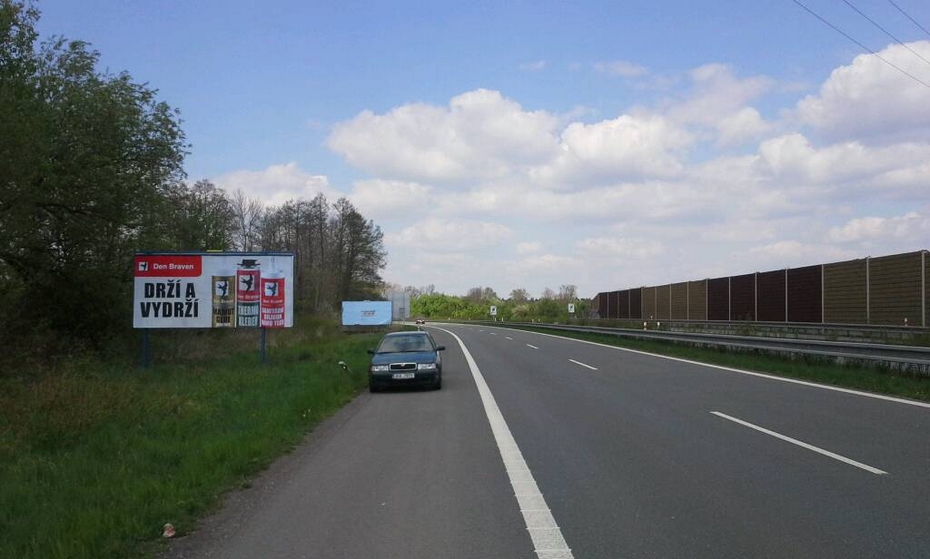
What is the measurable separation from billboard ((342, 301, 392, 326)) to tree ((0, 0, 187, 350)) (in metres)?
38.9

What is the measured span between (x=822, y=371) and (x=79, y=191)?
2022 centimetres

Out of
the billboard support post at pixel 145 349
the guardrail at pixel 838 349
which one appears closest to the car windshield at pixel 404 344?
the billboard support post at pixel 145 349

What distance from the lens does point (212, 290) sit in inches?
878

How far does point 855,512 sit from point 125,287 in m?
23.0

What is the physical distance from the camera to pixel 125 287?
23938 mm

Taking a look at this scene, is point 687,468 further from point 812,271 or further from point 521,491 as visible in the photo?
point 812,271

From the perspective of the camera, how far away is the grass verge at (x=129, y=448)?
6004mm

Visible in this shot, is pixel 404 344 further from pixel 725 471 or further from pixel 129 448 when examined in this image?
pixel 725 471

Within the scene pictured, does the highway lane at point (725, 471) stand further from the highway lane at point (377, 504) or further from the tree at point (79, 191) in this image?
the tree at point (79, 191)

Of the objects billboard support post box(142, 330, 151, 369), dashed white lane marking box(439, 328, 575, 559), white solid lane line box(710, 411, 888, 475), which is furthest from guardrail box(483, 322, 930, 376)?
billboard support post box(142, 330, 151, 369)

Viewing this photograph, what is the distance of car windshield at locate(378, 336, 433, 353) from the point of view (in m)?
18.2

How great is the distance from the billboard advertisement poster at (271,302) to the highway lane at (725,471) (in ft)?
Result: 33.1

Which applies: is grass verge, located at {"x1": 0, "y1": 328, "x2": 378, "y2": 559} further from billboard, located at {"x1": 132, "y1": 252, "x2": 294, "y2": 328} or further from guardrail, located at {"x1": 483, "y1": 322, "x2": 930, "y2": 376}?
guardrail, located at {"x1": 483, "y1": 322, "x2": 930, "y2": 376}

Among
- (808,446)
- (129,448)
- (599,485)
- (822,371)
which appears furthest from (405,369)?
(822,371)
